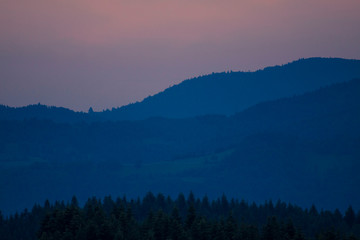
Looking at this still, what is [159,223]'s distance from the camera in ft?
278

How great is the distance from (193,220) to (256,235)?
47.5ft

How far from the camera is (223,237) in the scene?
264ft

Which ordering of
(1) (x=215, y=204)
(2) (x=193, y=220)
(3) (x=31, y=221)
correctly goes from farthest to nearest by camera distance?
(1) (x=215, y=204)
(3) (x=31, y=221)
(2) (x=193, y=220)

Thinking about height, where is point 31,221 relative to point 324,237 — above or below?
above

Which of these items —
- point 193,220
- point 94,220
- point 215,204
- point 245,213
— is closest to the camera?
point 94,220

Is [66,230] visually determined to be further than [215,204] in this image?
No

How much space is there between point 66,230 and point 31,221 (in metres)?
53.2

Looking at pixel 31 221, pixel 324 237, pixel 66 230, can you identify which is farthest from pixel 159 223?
pixel 31 221

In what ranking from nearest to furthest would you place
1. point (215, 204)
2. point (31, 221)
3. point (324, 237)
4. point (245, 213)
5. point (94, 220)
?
point (324, 237) → point (94, 220) → point (31, 221) → point (245, 213) → point (215, 204)

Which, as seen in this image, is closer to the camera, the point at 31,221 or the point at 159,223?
the point at 159,223

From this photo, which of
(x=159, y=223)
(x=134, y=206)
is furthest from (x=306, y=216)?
(x=159, y=223)

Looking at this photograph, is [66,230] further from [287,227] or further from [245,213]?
[245,213]

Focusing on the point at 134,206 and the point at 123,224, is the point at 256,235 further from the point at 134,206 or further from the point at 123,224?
the point at 134,206

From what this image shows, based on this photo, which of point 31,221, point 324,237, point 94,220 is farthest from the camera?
point 31,221
